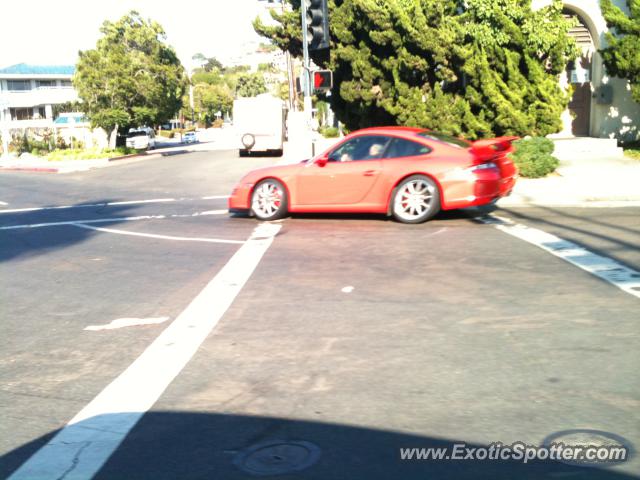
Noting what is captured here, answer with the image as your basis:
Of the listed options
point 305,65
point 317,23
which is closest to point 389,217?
point 317,23

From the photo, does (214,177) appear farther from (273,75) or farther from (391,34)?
(273,75)

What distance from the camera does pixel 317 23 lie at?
15.4m

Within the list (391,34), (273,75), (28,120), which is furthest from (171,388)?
(273,75)

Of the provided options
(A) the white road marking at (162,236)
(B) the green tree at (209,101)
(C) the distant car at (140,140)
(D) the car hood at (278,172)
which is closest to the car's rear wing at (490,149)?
(D) the car hood at (278,172)

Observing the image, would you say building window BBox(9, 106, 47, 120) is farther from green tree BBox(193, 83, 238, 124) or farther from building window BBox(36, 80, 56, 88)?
green tree BBox(193, 83, 238, 124)

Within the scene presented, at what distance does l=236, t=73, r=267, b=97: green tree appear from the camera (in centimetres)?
13400

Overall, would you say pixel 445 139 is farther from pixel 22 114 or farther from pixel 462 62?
pixel 22 114

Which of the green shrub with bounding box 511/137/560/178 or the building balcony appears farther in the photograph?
the building balcony

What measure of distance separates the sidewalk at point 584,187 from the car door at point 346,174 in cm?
293

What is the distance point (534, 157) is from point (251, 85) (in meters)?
123

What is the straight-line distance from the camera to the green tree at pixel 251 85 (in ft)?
440

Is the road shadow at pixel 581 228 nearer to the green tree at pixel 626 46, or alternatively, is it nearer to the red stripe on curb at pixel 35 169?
the green tree at pixel 626 46

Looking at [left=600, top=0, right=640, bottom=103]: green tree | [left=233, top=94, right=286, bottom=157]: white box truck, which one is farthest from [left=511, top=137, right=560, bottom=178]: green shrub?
[left=233, top=94, right=286, bottom=157]: white box truck

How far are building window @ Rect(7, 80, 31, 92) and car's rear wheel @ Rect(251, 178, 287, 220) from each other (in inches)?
3278
